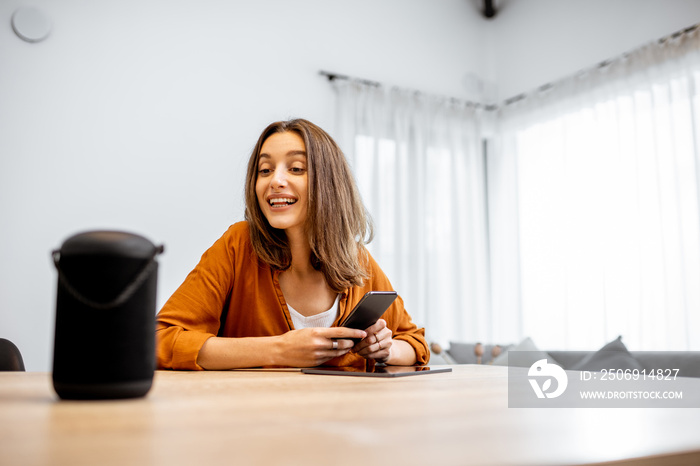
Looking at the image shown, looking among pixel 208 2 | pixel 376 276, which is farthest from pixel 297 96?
pixel 376 276

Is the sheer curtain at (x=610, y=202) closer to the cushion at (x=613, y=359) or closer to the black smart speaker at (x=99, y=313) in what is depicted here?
the cushion at (x=613, y=359)

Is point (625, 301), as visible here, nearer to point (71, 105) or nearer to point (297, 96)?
point (297, 96)

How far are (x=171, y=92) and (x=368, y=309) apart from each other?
2.63m

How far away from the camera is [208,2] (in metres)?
3.59

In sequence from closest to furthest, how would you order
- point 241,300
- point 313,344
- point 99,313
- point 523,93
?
point 99,313
point 313,344
point 241,300
point 523,93

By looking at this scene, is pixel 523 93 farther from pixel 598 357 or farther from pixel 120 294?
pixel 120 294

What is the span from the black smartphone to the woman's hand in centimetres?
3

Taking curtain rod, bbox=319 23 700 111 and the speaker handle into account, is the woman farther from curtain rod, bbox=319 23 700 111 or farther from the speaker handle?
curtain rod, bbox=319 23 700 111

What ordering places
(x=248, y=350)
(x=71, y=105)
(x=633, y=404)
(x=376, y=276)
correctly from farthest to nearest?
(x=71, y=105) → (x=376, y=276) → (x=248, y=350) → (x=633, y=404)

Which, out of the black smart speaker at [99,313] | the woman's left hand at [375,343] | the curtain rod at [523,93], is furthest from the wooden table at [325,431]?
the curtain rod at [523,93]

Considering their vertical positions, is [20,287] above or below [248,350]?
above

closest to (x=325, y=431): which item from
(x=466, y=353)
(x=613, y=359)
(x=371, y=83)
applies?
(x=613, y=359)

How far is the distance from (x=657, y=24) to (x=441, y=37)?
1.50 metres

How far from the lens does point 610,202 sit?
11.8 feet
